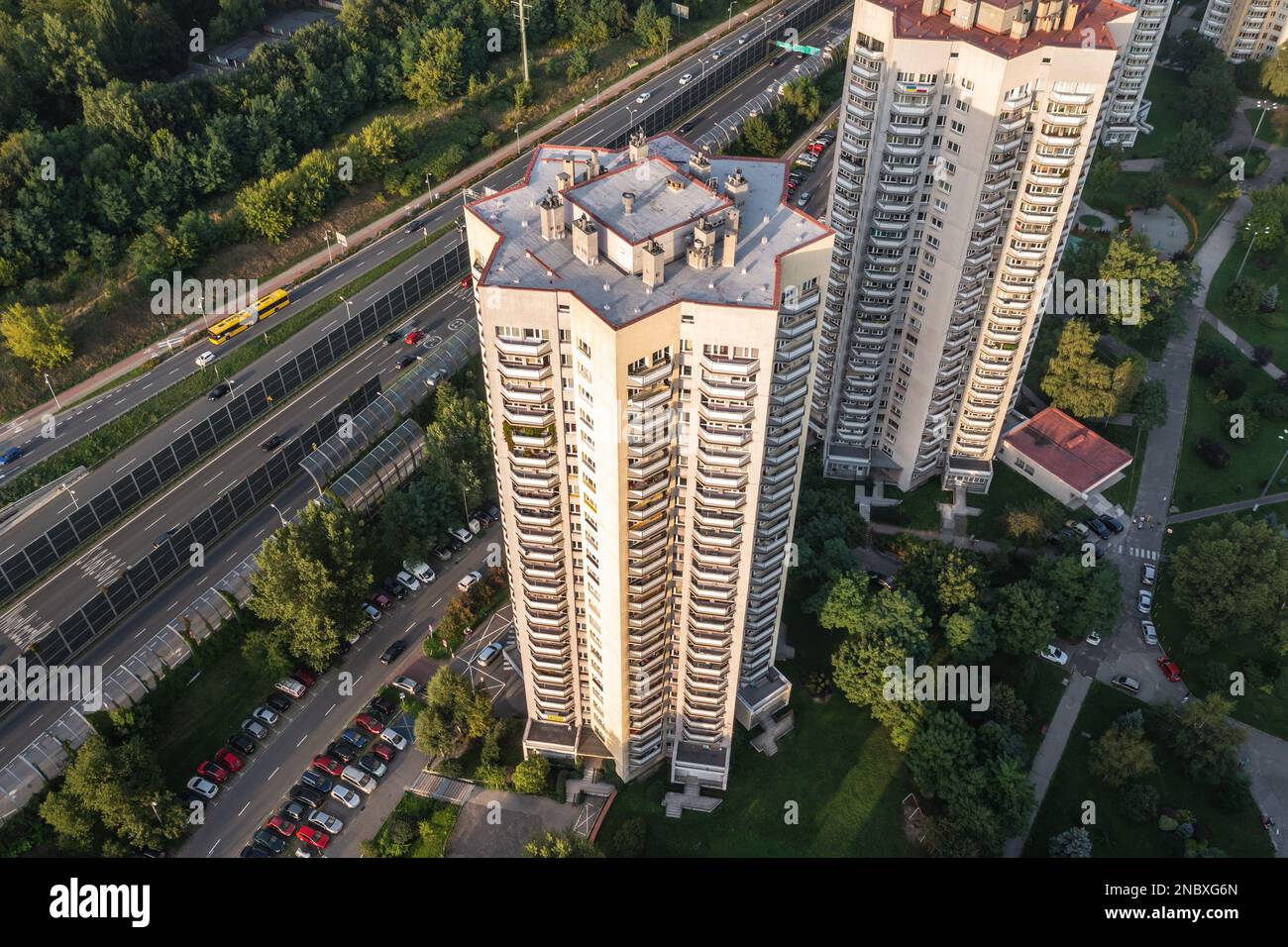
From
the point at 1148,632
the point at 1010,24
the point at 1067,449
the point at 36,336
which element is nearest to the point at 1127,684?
the point at 1148,632

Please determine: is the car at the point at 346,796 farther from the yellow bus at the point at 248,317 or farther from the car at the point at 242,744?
the yellow bus at the point at 248,317

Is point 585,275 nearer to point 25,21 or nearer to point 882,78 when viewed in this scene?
point 882,78

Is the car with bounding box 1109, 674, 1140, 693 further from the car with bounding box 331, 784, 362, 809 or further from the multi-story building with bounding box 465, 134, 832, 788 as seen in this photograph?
the car with bounding box 331, 784, 362, 809

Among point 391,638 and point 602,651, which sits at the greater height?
point 602,651

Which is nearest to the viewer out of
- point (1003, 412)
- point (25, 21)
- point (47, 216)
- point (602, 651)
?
point (602, 651)

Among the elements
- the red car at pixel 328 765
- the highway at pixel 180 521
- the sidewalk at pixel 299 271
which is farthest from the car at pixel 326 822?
the sidewalk at pixel 299 271

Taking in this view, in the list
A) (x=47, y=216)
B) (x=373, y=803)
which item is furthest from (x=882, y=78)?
(x=47, y=216)

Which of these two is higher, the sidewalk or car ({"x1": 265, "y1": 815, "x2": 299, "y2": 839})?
the sidewalk

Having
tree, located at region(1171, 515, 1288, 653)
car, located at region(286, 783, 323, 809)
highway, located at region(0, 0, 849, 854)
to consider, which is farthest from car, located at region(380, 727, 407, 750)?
tree, located at region(1171, 515, 1288, 653)
